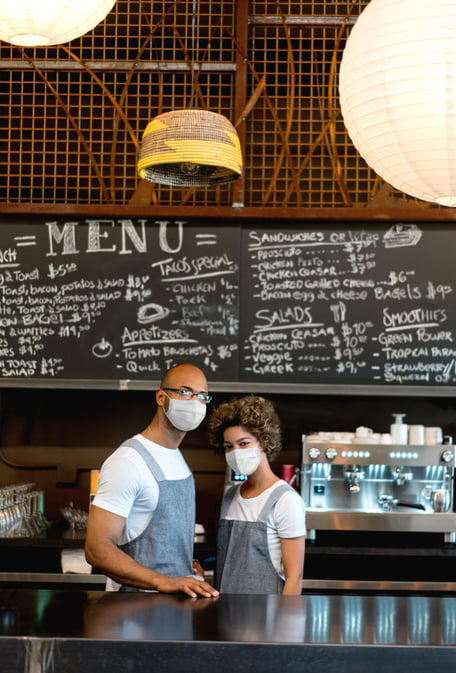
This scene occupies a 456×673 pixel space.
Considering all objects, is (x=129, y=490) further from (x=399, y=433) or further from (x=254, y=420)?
(x=399, y=433)

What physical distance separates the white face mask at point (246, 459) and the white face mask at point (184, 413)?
17 centimetres

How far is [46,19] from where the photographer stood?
90.4 inches

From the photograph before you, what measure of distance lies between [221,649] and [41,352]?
2769 millimetres

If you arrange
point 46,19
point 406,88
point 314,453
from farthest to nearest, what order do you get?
point 314,453, point 46,19, point 406,88

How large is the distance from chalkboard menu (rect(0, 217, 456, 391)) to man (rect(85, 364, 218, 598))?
5.06ft

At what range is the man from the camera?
2361mm

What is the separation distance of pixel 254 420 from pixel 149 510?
470mm

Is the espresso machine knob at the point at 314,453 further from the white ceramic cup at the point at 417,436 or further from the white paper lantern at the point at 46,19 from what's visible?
the white paper lantern at the point at 46,19

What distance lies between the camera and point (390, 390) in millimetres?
4172

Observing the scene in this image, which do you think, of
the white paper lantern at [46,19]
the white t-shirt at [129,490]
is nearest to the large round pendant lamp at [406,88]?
the white paper lantern at [46,19]

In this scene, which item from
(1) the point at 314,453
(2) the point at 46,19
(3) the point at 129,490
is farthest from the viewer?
(1) the point at 314,453

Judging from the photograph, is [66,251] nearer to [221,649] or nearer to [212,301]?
[212,301]

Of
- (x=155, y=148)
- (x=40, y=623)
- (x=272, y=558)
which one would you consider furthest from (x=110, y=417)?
(x=40, y=623)

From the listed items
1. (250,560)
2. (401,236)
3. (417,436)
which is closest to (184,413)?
(250,560)
